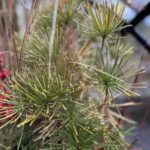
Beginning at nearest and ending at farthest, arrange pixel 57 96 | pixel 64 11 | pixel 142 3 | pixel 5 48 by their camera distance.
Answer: pixel 57 96 < pixel 64 11 < pixel 5 48 < pixel 142 3

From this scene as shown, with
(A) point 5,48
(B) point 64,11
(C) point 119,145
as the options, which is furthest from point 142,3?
(C) point 119,145

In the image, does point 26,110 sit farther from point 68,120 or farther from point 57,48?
point 57,48

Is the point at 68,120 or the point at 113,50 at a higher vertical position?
the point at 113,50

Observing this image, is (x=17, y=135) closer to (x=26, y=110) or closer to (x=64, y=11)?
(x=26, y=110)

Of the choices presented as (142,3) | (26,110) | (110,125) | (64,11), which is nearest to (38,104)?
(26,110)

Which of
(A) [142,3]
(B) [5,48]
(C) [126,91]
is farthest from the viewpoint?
(A) [142,3]

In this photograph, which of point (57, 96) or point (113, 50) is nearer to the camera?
point (57, 96)

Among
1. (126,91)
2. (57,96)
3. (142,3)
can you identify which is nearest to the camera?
(57,96)

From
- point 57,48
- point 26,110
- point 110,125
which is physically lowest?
point 110,125

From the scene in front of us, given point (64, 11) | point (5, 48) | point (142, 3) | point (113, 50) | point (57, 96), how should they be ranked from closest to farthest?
point (57, 96), point (113, 50), point (64, 11), point (5, 48), point (142, 3)
